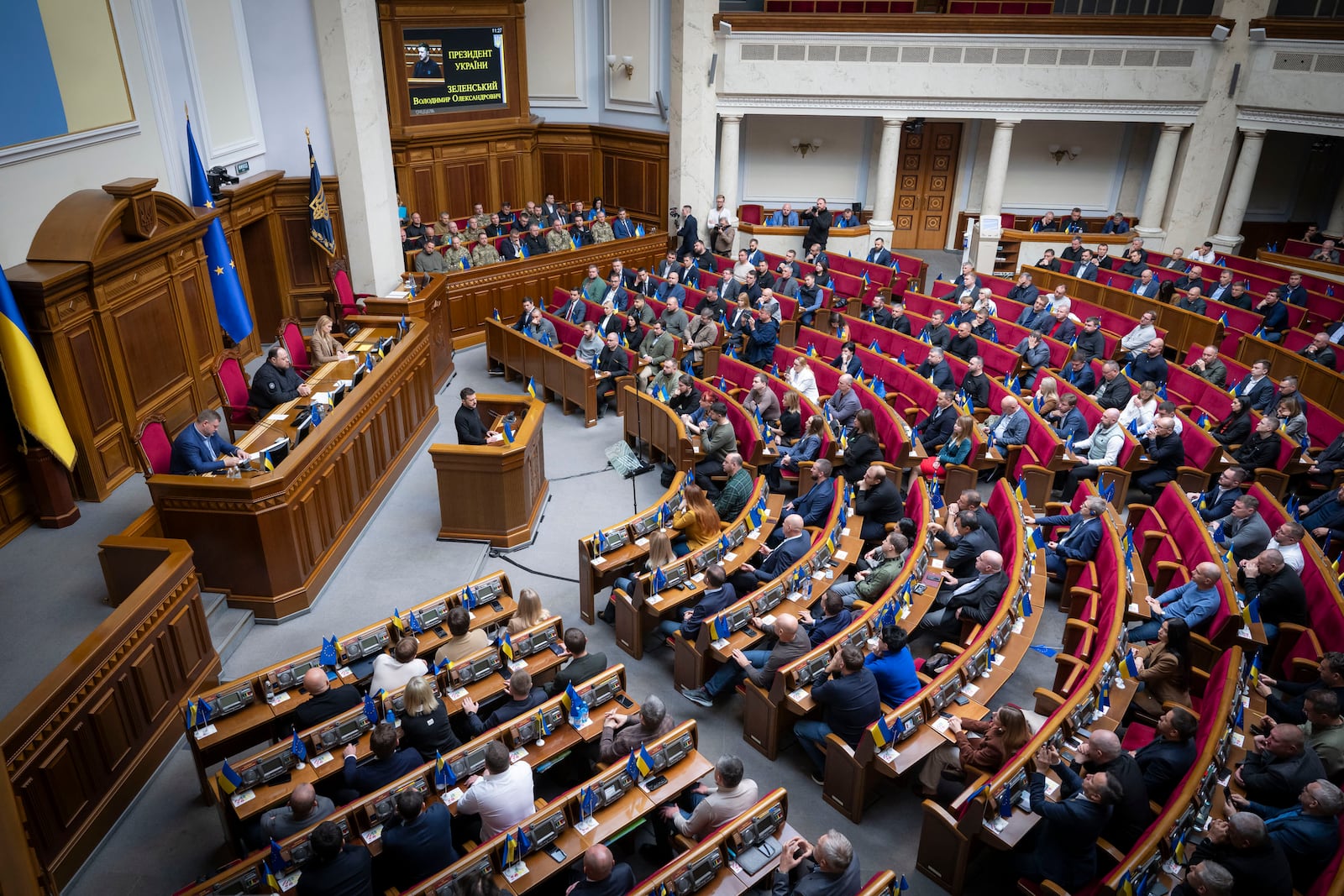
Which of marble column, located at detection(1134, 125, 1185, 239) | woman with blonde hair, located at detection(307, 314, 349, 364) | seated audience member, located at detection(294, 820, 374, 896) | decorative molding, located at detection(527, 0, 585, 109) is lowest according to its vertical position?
seated audience member, located at detection(294, 820, 374, 896)

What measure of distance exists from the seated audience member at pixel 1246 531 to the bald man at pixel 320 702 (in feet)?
Answer: 21.4

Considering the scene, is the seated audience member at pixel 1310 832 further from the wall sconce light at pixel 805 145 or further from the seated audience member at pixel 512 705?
the wall sconce light at pixel 805 145

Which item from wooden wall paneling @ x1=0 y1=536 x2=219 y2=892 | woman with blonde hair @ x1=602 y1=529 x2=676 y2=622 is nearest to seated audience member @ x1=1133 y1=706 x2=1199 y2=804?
woman with blonde hair @ x1=602 y1=529 x2=676 y2=622

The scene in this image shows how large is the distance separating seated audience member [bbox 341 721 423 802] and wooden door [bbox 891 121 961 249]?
1664 centimetres

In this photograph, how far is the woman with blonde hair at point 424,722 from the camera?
4797 mm

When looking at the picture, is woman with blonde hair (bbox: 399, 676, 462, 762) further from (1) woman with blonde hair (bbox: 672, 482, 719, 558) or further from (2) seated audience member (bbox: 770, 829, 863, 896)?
(1) woman with blonde hair (bbox: 672, 482, 719, 558)

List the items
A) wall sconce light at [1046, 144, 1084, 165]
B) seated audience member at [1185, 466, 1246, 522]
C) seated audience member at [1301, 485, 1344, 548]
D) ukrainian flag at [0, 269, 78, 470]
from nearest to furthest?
ukrainian flag at [0, 269, 78, 470]
seated audience member at [1301, 485, 1344, 548]
seated audience member at [1185, 466, 1246, 522]
wall sconce light at [1046, 144, 1084, 165]

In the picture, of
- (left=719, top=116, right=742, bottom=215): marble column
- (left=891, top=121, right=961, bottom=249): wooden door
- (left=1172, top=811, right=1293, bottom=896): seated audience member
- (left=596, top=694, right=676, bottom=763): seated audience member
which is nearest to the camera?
(left=1172, top=811, right=1293, bottom=896): seated audience member

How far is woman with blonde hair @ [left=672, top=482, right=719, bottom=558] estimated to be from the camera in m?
7.11

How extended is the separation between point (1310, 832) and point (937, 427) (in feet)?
17.9

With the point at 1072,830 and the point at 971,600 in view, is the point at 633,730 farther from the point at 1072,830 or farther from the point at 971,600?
the point at 971,600

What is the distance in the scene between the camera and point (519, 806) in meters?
4.46

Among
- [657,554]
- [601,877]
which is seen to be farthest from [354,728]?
[657,554]

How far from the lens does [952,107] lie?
16094 mm
